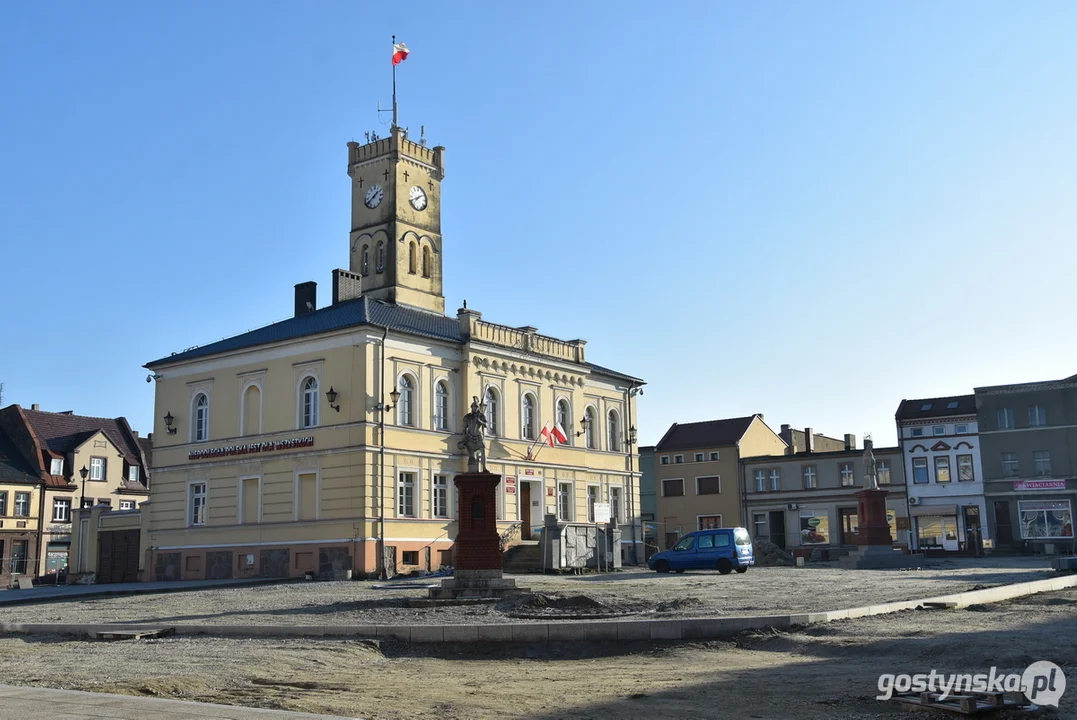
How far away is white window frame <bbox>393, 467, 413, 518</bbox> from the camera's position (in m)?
37.1

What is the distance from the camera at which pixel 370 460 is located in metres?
36.0

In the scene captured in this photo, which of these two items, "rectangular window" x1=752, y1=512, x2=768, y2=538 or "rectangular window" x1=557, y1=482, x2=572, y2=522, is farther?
"rectangular window" x1=752, y1=512, x2=768, y2=538

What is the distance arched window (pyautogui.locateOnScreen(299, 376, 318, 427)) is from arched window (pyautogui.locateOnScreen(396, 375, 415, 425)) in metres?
3.04

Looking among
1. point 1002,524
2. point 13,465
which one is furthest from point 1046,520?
point 13,465

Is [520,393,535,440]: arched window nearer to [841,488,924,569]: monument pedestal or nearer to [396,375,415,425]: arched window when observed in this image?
[396,375,415,425]: arched window

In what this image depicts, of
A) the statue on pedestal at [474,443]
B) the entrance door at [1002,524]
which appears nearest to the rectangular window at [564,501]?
the statue on pedestal at [474,443]

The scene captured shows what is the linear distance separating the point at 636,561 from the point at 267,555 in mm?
16666

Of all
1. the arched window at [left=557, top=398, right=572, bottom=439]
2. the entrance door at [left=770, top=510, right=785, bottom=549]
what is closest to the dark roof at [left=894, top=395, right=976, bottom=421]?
the entrance door at [left=770, top=510, right=785, bottom=549]

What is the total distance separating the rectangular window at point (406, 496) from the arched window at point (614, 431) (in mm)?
13229

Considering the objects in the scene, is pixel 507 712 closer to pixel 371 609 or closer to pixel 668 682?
pixel 668 682

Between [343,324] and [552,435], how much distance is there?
444 inches

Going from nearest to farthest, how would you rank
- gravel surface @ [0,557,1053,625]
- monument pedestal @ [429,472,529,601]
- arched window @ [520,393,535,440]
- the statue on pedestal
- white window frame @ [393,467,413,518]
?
gravel surface @ [0,557,1053,625] → monument pedestal @ [429,472,529,601] → the statue on pedestal → white window frame @ [393,467,413,518] → arched window @ [520,393,535,440]

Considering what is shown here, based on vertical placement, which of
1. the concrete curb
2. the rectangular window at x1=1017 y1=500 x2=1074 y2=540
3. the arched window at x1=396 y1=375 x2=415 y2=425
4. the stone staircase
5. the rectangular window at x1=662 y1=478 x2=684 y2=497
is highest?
the arched window at x1=396 y1=375 x2=415 y2=425

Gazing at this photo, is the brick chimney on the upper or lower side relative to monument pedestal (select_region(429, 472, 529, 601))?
upper
